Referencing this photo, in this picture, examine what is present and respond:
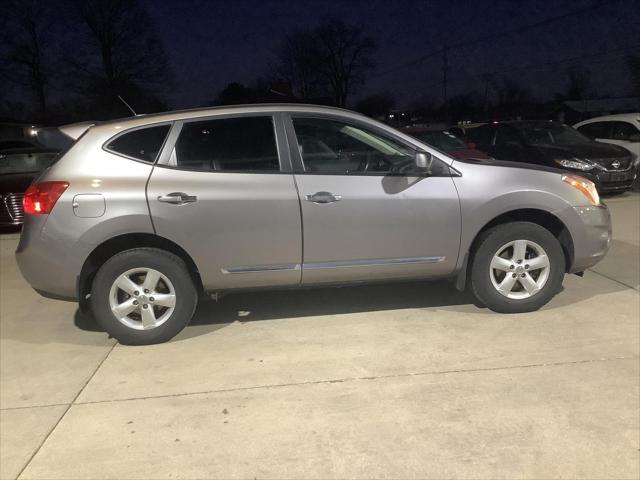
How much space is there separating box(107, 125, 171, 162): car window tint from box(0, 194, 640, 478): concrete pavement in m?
1.47

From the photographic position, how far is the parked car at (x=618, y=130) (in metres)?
12.8

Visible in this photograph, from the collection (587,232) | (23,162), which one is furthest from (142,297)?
(23,162)

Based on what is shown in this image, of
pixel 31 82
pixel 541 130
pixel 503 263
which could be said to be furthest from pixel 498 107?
pixel 503 263

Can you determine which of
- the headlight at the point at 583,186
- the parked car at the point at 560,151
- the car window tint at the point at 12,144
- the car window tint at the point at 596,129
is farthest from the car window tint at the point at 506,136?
the car window tint at the point at 12,144

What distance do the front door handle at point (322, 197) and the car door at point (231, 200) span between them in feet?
0.38

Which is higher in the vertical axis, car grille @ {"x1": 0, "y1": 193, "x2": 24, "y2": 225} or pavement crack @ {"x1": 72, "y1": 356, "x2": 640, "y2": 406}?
car grille @ {"x1": 0, "y1": 193, "x2": 24, "y2": 225}

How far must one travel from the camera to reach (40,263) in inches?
158

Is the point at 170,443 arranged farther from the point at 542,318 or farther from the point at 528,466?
the point at 542,318

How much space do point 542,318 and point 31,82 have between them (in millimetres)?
33577

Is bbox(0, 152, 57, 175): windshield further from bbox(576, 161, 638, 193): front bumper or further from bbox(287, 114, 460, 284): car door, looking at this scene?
bbox(576, 161, 638, 193): front bumper

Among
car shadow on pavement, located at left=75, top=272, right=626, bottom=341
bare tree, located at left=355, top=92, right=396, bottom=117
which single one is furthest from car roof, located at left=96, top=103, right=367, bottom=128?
bare tree, located at left=355, top=92, right=396, bottom=117

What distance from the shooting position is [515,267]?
4.48 metres

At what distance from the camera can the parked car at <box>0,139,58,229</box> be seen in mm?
8570

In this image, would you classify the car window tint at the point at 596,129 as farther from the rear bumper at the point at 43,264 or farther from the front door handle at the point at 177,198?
the rear bumper at the point at 43,264
